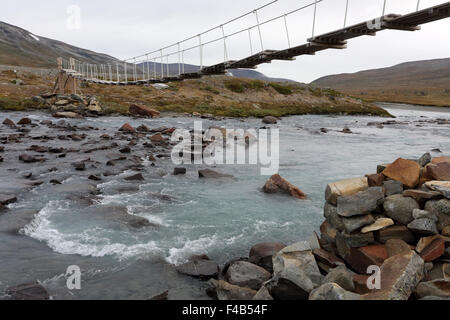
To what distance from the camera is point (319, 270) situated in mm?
7406

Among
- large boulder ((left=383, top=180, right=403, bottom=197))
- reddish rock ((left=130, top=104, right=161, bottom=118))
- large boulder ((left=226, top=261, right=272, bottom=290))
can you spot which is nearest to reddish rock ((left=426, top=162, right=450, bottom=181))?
large boulder ((left=383, top=180, right=403, bottom=197))

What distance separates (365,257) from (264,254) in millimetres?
2173

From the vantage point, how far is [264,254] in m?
8.15

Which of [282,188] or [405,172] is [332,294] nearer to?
[405,172]

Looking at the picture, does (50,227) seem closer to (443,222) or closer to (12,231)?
(12,231)

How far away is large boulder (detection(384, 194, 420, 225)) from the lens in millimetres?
7273

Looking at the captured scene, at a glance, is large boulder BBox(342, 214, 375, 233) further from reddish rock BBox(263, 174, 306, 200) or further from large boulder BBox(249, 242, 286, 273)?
reddish rock BBox(263, 174, 306, 200)

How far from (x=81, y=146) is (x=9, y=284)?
17.3 metres

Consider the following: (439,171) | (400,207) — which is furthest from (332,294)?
(439,171)

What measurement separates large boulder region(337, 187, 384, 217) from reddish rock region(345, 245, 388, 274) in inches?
29.4

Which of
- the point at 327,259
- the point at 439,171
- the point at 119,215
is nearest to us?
the point at 327,259

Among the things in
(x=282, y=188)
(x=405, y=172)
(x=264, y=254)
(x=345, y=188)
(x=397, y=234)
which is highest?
(x=405, y=172)

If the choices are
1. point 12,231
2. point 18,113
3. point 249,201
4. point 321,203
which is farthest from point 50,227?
point 18,113
